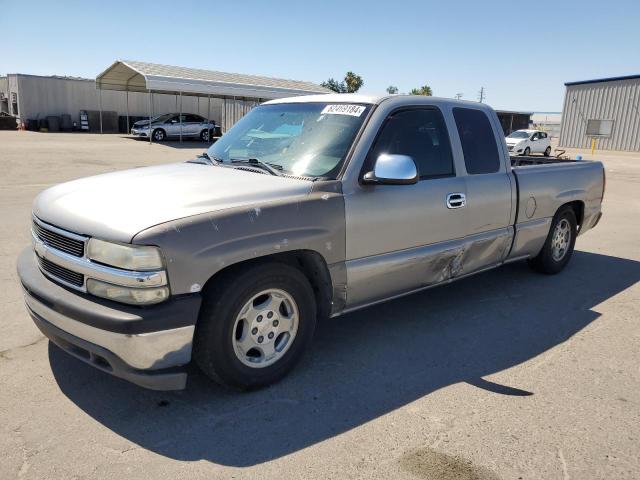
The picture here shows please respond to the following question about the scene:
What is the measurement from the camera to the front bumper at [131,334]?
8.98ft

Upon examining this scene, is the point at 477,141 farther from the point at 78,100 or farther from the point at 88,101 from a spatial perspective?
the point at 88,101

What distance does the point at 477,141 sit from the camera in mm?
4734

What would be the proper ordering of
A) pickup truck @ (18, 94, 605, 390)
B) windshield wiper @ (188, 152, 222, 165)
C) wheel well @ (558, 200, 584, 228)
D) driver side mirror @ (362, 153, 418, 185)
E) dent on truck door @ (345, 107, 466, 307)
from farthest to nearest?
wheel well @ (558, 200, 584, 228)
windshield wiper @ (188, 152, 222, 165)
dent on truck door @ (345, 107, 466, 307)
driver side mirror @ (362, 153, 418, 185)
pickup truck @ (18, 94, 605, 390)

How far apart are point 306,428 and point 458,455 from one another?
0.83 metres

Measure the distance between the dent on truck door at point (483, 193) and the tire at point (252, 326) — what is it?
180 centimetres

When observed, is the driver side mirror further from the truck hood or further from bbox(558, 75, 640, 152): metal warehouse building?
bbox(558, 75, 640, 152): metal warehouse building

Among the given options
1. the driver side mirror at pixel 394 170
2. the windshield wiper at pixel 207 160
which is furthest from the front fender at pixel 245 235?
the windshield wiper at pixel 207 160

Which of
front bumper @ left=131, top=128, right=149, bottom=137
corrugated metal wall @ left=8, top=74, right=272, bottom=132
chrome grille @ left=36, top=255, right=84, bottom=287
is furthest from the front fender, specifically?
corrugated metal wall @ left=8, top=74, right=272, bottom=132

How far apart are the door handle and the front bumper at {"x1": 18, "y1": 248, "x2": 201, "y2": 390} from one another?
89.8 inches

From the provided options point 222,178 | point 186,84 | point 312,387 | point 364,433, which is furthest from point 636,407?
point 186,84

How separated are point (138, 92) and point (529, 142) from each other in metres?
26.2

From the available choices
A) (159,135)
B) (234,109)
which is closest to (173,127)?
(159,135)

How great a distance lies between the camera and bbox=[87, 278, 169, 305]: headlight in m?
2.77

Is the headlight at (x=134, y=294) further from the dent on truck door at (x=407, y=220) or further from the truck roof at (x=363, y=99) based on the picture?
the truck roof at (x=363, y=99)
